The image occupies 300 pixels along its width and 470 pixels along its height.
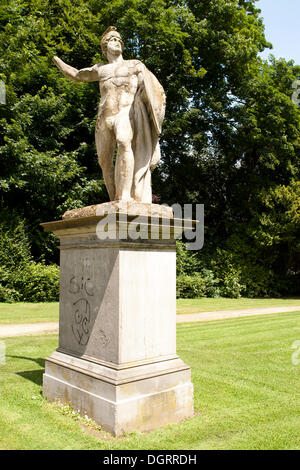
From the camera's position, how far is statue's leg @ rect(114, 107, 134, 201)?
4.56 meters

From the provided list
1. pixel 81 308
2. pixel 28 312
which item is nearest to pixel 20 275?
pixel 28 312

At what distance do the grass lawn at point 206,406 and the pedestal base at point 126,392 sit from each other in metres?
0.11

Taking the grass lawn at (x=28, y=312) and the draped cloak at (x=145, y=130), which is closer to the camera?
the draped cloak at (x=145, y=130)

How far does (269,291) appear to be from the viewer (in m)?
21.9

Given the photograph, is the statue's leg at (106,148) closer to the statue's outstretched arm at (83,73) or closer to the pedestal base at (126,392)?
the statue's outstretched arm at (83,73)

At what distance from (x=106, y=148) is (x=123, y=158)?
16.6 inches

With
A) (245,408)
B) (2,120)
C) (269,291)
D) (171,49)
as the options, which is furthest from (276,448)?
(269,291)

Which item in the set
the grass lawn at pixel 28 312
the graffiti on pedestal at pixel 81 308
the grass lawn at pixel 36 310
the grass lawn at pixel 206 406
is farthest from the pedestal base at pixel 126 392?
the grass lawn at pixel 36 310

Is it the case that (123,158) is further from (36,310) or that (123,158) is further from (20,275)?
(20,275)

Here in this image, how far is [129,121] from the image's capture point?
4.67 m

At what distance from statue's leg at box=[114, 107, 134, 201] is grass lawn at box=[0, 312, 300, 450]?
2.39m

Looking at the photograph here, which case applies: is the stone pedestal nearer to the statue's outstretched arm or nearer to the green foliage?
the statue's outstretched arm

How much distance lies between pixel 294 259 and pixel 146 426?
20.9 meters

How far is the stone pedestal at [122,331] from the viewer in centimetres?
396
